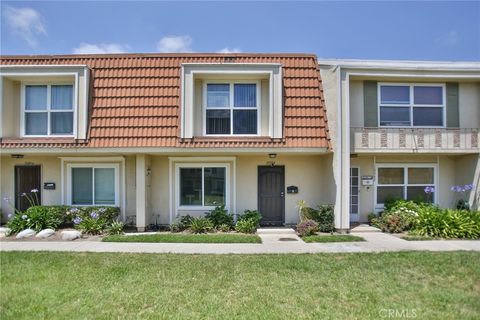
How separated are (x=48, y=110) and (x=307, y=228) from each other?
10152 mm

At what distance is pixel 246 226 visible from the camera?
1056 cm

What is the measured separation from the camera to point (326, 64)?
11609 mm

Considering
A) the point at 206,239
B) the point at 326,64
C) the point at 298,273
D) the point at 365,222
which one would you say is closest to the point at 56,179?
the point at 206,239

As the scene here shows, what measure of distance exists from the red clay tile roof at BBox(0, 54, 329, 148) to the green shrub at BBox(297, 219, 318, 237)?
2.59 metres

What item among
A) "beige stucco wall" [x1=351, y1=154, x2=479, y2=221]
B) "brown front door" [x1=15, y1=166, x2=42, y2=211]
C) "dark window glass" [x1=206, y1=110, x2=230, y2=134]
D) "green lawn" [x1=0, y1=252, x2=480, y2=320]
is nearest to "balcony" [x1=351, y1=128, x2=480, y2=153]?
"beige stucco wall" [x1=351, y1=154, x2=479, y2=221]

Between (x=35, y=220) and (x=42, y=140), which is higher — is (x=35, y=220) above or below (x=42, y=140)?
below

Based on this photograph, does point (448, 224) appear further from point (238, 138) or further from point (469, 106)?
point (238, 138)

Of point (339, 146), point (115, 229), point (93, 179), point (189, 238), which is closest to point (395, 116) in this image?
point (339, 146)

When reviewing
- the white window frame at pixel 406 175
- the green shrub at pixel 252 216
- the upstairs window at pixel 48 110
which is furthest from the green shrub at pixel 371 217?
the upstairs window at pixel 48 110

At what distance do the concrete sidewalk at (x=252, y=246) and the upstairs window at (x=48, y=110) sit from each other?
13.7ft

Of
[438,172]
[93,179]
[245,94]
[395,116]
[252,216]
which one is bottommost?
[252,216]

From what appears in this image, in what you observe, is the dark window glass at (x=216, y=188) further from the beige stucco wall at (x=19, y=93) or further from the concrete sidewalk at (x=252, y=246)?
the beige stucco wall at (x=19, y=93)

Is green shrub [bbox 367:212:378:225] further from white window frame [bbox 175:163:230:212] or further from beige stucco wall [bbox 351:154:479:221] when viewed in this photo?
white window frame [bbox 175:163:230:212]

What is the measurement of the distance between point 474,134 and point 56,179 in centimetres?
1557
